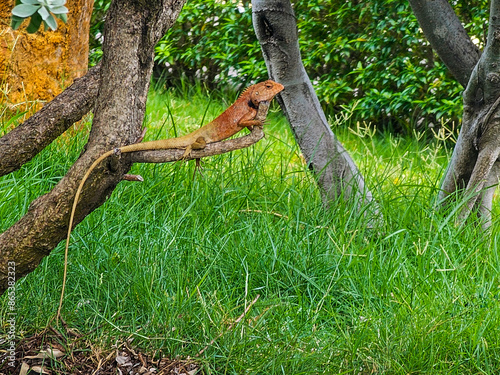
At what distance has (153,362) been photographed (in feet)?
7.11

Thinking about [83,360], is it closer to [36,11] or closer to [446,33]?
[36,11]

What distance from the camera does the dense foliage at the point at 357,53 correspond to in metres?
5.77

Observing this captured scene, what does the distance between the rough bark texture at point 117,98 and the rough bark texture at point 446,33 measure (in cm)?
198

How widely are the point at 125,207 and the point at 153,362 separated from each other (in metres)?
1.13

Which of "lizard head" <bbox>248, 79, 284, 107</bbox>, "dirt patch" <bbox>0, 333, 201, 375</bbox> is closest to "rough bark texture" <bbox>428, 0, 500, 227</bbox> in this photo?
"lizard head" <bbox>248, 79, 284, 107</bbox>

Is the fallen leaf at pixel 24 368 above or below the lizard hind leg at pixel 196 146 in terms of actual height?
below

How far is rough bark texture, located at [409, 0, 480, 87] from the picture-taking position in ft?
10.6

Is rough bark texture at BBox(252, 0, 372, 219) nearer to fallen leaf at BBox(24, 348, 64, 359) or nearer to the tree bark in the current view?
the tree bark

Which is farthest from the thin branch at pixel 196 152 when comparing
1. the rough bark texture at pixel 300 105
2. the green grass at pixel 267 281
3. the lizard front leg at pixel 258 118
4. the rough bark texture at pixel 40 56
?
the rough bark texture at pixel 40 56

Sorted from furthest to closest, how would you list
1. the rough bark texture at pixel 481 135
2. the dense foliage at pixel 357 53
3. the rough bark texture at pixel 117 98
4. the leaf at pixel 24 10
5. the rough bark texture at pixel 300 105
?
the dense foliage at pixel 357 53, the rough bark texture at pixel 300 105, the rough bark texture at pixel 481 135, the rough bark texture at pixel 117 98, the leaf at pixel 24 10

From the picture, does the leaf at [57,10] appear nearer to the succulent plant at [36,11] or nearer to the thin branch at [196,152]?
the succulent plant at [36,11]

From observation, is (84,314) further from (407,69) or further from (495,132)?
(407,69)

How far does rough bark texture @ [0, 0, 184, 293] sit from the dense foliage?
12.5 feet

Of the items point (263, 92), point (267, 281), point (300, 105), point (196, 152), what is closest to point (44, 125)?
point (196, 152)
